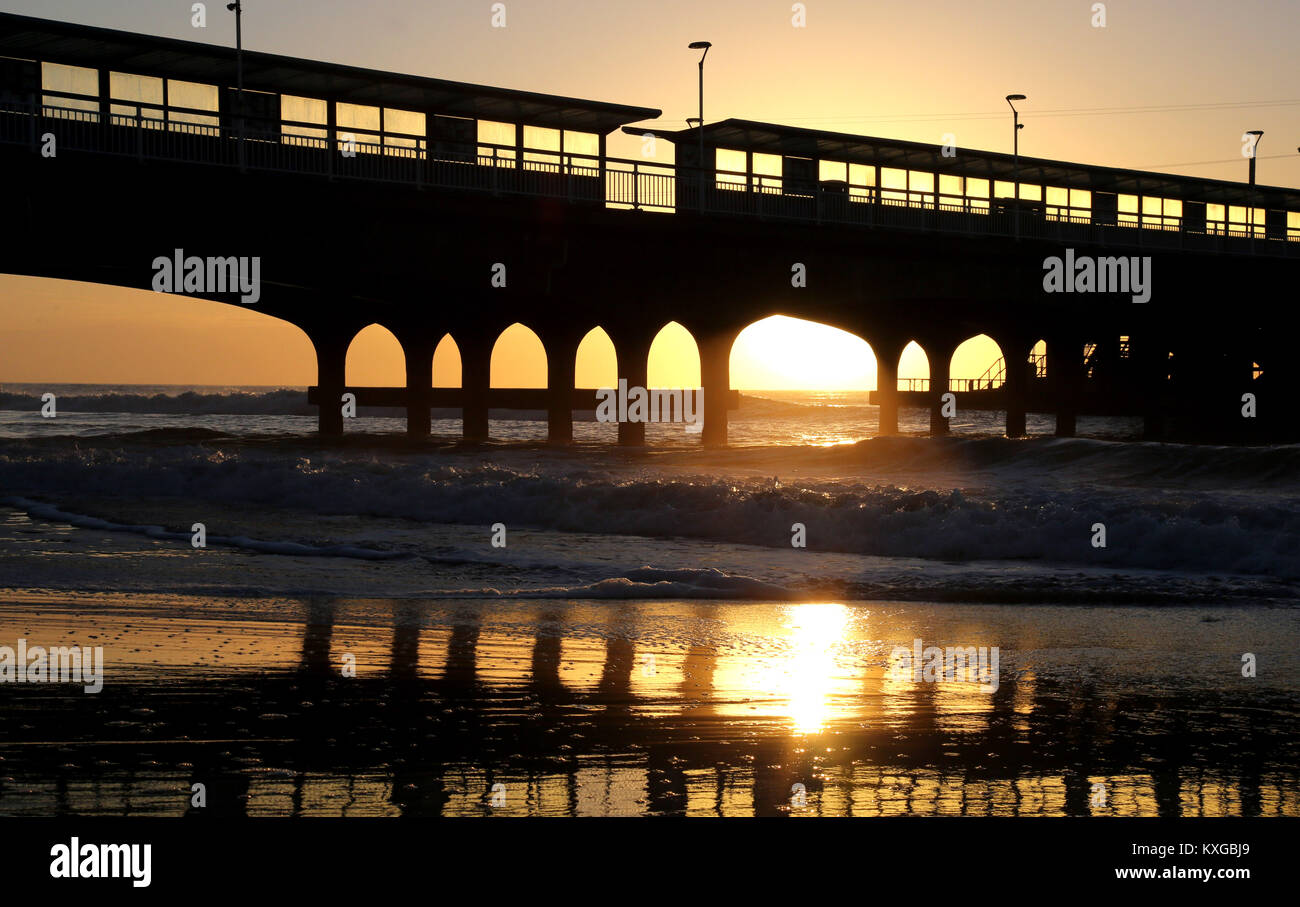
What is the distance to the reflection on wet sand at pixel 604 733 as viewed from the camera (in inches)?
218

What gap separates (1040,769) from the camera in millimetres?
6102

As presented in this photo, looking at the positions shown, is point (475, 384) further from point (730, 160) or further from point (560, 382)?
point (730, 160)

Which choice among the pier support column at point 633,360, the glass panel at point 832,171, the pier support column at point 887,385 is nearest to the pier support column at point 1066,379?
the pier support column at point 887,385

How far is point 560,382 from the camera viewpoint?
51.0 metres

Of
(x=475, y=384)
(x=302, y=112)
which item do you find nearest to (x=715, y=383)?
(x=475, y=384)

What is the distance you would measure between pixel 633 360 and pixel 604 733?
3592cm

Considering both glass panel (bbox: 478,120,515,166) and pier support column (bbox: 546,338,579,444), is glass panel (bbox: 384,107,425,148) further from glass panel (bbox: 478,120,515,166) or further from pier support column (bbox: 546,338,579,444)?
pier support column (bbox: 546,338,579,444)

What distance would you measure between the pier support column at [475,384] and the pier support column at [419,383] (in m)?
1.67

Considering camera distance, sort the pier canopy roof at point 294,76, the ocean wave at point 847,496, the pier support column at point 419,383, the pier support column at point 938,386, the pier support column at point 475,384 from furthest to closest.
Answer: the pier support column at point 938,386, the pier support column at point 419,383, the pier support column at point 475,384, the pier canopy roof at point 294,76, the ocean wave at point 847,496

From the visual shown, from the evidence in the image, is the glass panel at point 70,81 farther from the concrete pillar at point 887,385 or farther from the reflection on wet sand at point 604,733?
the concrete pillar at point 887,385

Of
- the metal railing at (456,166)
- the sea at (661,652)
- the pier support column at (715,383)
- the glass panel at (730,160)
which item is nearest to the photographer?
the sea at (661,652)
